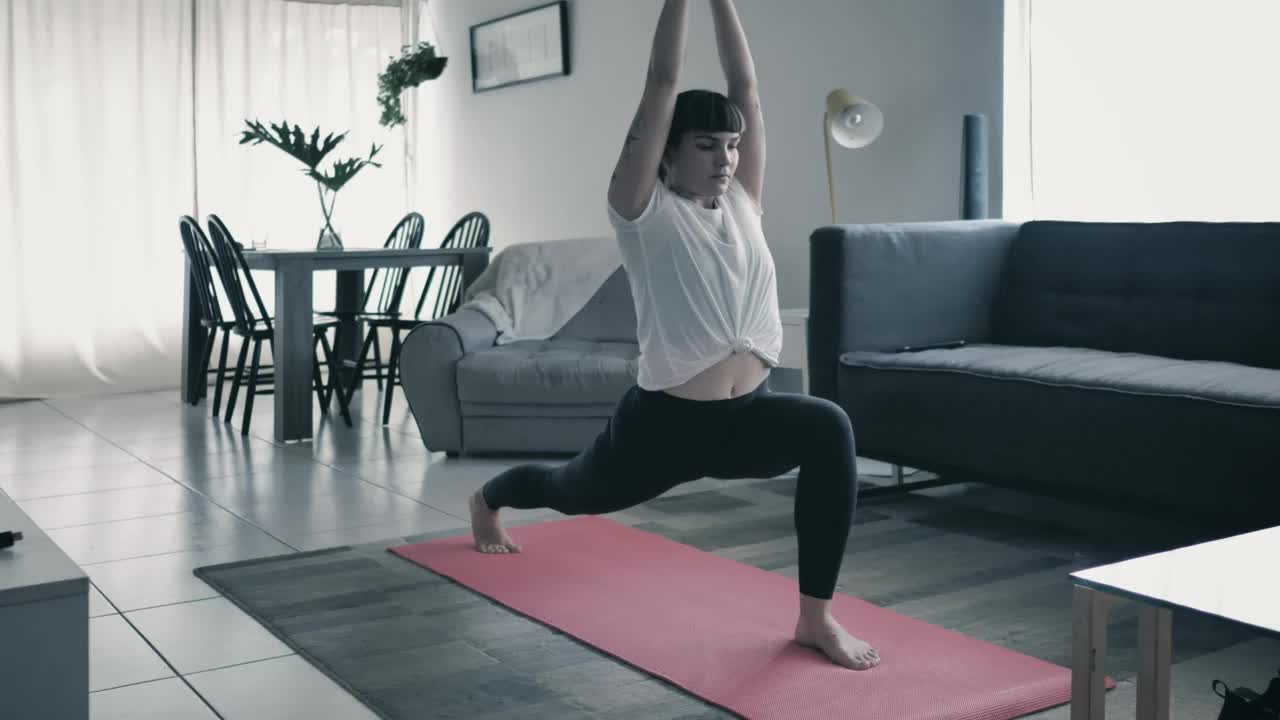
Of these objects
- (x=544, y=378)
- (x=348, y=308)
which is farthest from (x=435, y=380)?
(x=348, y=308)

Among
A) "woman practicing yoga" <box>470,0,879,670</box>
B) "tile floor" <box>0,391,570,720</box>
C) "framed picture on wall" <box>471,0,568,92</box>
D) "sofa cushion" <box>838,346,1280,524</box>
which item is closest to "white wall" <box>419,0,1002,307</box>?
"framed picture on wall" <box>471,0,568,92</box>

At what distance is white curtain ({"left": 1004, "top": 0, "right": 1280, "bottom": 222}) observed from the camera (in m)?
3.50

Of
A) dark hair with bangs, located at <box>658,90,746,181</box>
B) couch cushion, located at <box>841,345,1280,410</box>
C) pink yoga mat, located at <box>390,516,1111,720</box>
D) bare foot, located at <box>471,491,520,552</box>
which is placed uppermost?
dark hair with bangs, located at <box>658,90,746,181</box>

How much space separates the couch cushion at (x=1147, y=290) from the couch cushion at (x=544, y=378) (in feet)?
4.05

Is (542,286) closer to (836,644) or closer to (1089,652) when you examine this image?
(836,644)

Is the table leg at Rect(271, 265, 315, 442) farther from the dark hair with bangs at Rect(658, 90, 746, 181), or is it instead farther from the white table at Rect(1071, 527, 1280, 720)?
the white table at Rect(1071, 527, 1280, 720)

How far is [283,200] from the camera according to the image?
6.90 m

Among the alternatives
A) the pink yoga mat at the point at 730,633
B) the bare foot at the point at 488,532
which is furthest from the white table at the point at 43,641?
the bare foot at the point at 488,532

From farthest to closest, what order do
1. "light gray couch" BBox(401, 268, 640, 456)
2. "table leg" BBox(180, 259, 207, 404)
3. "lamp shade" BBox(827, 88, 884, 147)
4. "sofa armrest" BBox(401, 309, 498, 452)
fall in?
1. "table leg" BBox(180, 259, 207, 404)
2. "sofa armrest" BBox(401, 309, 498, 452)
3. "light gray couch" BBox(401, 268, 640, 456)
4. "lamp shade" BBox(827, 88, 884, 147)

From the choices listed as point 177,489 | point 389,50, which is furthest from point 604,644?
point 389,50

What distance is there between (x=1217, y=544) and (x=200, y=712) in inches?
58.1

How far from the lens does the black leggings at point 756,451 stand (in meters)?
2.12

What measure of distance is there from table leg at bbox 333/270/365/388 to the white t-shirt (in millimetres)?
3820

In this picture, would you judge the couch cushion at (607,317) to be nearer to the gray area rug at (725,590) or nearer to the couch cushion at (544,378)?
the couch cushion at (544,378)
